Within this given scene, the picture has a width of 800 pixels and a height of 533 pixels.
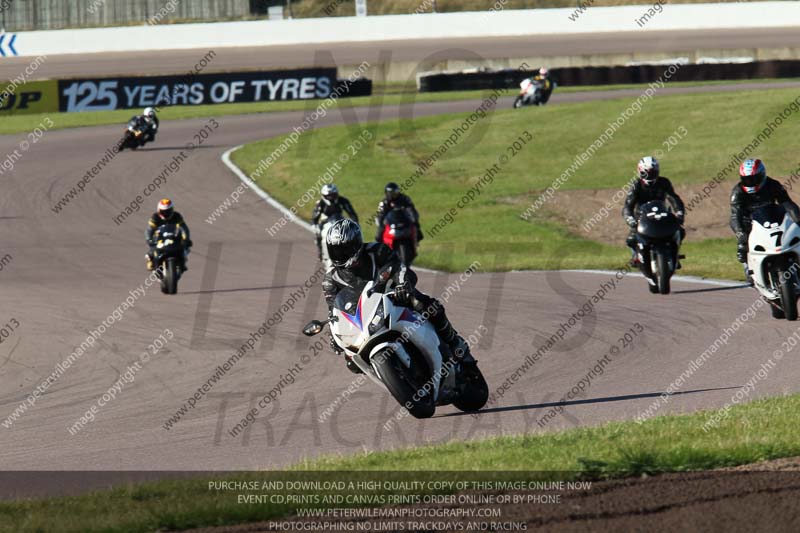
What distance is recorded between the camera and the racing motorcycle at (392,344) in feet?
29.1

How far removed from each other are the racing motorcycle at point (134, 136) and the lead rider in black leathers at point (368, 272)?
95.0 ft

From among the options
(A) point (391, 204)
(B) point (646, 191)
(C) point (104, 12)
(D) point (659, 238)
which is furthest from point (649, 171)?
(C) point (104, 12)

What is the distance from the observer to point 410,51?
55812 mm

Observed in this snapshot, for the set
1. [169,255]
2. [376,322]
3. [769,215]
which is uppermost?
[376,322]

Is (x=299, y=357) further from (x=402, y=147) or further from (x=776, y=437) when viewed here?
(x=402, y=147)

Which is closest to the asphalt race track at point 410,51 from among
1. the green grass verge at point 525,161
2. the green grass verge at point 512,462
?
the green grass verge at point 525,161

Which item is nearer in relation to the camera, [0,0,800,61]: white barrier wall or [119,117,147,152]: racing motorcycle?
[119,117,147,152]: racing motorcycle

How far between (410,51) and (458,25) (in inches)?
181

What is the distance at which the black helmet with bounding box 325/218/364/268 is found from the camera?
9.13 metres

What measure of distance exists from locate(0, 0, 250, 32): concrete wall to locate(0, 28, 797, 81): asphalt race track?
174 inches

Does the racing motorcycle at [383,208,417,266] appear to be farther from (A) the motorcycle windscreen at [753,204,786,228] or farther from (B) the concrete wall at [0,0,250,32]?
(B) the concrete wall at [0,0,250,32]

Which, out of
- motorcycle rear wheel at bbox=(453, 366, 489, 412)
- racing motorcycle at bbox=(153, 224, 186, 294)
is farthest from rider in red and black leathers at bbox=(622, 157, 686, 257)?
racing motorcycle at bbox=(153, 224, 186, 294)

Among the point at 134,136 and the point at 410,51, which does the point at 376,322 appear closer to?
the point at 134,136

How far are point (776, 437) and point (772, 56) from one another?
44218 mm
